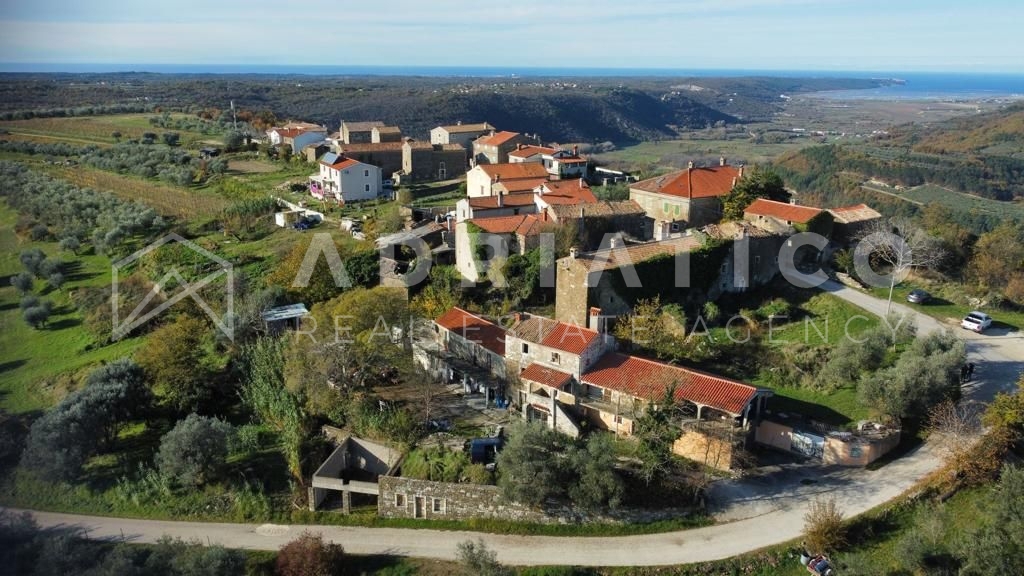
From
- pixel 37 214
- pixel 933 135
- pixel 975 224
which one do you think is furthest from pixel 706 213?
pixel 933 135

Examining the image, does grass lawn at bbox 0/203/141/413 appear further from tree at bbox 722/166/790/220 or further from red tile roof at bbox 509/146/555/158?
tree at bbox 722/166/790/220

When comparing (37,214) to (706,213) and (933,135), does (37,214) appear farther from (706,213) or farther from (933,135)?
(933,135)


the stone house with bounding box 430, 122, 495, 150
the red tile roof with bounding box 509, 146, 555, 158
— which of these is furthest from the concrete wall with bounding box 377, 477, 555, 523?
the stone house with bounding box 430, 122, 495, 150

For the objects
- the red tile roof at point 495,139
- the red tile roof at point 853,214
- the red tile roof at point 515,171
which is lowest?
the red tile roof at point 853,214

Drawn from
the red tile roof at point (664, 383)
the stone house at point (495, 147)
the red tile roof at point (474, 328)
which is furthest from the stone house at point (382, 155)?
the red tile roof at point (664, 383)

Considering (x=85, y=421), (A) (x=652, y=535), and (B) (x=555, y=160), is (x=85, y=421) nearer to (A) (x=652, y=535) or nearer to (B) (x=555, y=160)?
(A) (x=652, y=535)

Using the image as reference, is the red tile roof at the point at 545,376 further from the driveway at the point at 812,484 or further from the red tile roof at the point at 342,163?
the red tile roof at the point at 342,163
